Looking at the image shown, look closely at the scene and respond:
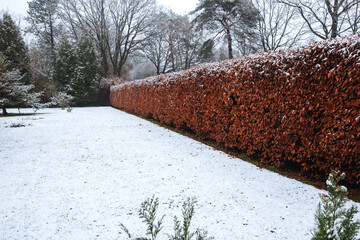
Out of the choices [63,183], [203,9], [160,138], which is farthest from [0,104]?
[203,9]

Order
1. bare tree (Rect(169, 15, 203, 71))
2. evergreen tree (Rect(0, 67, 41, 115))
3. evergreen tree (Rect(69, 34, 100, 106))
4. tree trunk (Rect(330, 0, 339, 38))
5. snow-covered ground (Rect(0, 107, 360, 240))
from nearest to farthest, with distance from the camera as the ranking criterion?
snow-covered ground (Rect(0, 107, 360, 240)), evergreen tree (Rect(0, 67, 41, 115)), tree trunk (Rect(330, 0, 339, 38)), evergreen tree (Rect(69, 34, 100, 106)), bare tree (Rect(169, 15, 203, 71))

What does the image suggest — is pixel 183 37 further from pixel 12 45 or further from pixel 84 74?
pixel 12 45

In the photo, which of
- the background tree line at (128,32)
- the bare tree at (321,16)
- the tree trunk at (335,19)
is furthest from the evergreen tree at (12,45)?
the tree trunk at (335,19)

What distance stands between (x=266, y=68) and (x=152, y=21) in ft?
77.6

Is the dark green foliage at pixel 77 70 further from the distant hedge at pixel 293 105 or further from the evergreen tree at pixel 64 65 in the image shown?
the distant hedge at pixel 293 105

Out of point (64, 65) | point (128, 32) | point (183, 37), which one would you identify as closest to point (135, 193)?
point (64, 65)

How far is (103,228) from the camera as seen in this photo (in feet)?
7.18

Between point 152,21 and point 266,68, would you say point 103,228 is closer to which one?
point 266,68

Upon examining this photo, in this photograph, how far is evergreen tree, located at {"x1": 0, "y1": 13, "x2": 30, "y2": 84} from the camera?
53.3ft

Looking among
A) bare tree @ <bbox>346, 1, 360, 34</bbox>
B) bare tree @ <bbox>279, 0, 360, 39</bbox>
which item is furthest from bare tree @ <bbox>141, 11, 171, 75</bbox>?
bare tree @ <bbox>346, 1, 360, 34</bbox>

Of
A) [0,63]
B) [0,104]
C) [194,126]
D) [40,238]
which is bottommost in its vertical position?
[40,238]

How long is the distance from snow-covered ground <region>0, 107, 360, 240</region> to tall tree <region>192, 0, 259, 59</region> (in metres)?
15.2

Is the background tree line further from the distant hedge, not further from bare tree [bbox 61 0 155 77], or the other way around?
the distant hedge

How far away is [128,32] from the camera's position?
24828mm
